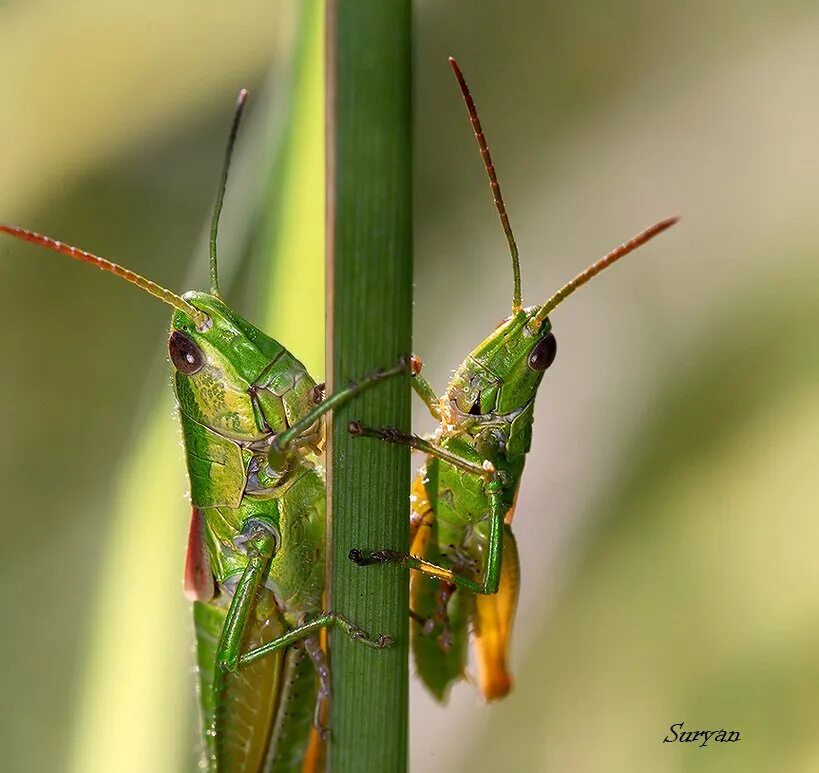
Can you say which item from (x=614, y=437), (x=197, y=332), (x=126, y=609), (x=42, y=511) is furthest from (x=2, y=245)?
(x=614, y=437)

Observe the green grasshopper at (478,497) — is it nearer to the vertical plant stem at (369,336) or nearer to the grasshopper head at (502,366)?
the grasshopper head at (502,366)

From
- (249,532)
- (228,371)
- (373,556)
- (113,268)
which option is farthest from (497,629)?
(113,268)

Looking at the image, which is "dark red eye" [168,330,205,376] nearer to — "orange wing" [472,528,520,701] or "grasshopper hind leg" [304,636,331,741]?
"grasshopper hind leg" [304,636,331,741]

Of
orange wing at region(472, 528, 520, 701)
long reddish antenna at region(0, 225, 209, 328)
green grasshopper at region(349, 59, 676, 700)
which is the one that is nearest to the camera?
long reddish antenna at region(0, 225, 209, 328)

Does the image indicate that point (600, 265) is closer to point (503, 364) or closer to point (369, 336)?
point (503, 364)

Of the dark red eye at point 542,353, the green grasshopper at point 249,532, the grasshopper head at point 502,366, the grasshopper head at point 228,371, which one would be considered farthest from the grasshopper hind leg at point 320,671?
the dark red eye at point 542,353

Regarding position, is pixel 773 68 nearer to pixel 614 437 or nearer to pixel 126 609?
pixel 614 437

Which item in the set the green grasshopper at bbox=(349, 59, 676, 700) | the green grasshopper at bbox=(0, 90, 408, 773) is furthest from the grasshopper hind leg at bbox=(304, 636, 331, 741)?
the green grasshopper at bbox=(349, 59, 676, 700)
